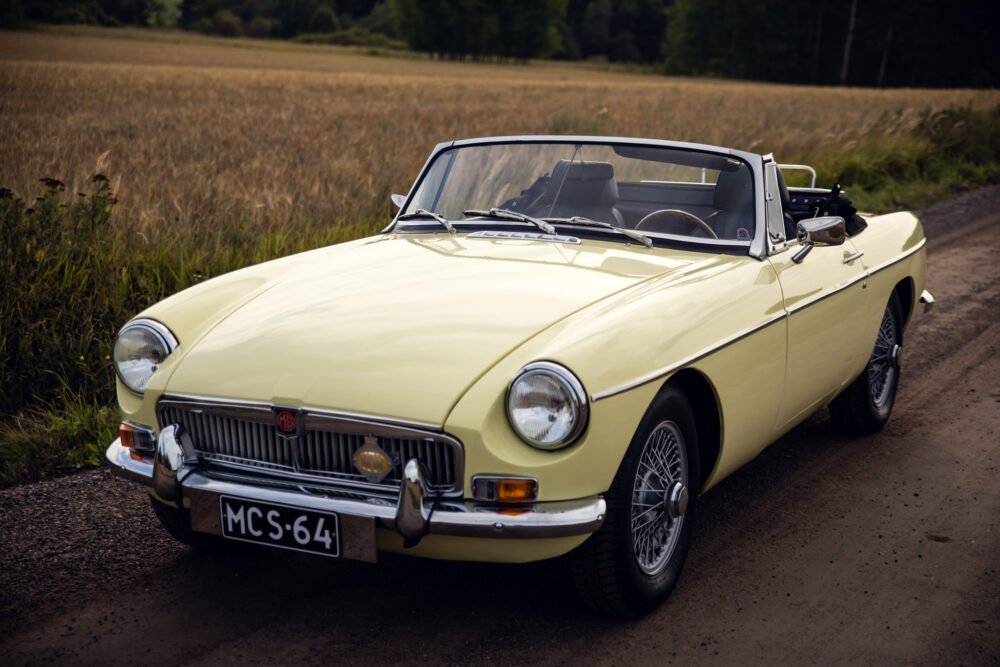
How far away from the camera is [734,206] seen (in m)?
4.12

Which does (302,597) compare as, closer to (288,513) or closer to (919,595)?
(288,513)

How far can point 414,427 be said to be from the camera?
2.77 m

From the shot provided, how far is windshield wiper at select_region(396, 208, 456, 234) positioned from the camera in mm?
4340

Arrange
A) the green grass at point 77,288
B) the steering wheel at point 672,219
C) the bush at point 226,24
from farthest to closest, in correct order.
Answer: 1. the bush at point 226,24
2. the green grass at point 77,288
3. the steering wheel at point 672,219

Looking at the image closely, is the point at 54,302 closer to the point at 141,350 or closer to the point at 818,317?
the point at 141,350

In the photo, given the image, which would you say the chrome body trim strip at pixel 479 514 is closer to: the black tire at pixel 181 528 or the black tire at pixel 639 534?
the black tire at pixel 639 534

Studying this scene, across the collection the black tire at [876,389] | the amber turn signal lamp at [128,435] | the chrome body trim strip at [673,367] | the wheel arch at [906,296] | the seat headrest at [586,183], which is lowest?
the black tire at [876,389]

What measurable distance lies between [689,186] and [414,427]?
2139 millimetres

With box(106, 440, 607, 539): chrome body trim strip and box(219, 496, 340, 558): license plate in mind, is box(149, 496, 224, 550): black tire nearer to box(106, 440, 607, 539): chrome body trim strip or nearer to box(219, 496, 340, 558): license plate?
box(219, 496, 340, 558): license plate

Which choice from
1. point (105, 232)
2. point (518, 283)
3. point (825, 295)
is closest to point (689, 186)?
point (825, 295)

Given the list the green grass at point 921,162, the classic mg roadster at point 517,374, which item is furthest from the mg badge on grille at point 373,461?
the green grass at point 921,162

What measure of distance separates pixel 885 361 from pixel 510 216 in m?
2.03

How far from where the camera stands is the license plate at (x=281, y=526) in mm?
2807

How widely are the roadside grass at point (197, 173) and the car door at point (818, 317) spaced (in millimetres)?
2838
